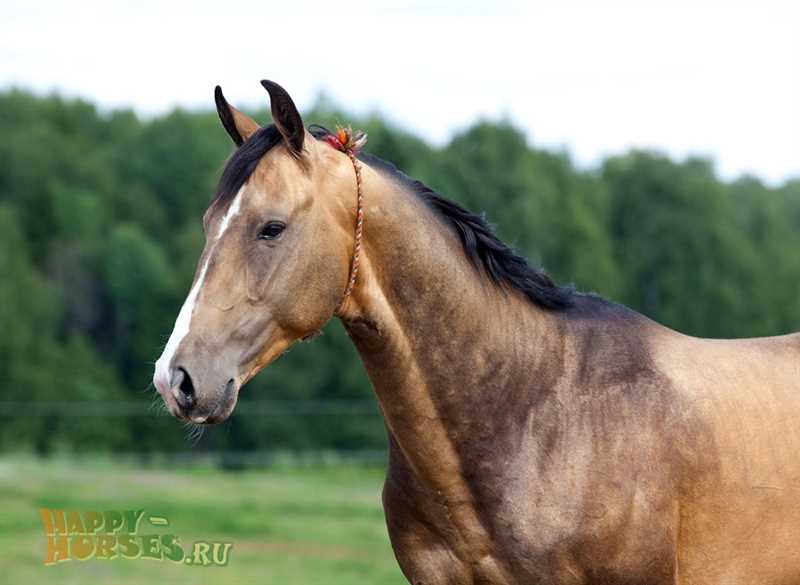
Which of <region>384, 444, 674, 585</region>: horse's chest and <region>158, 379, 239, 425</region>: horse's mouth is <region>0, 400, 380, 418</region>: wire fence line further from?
<region>158, 379, 239, 425</region>: horse's mouth

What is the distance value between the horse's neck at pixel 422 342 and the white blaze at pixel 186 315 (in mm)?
504

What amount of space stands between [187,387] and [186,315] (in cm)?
24

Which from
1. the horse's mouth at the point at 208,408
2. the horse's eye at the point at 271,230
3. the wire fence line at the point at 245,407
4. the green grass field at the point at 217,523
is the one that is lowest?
the wire fence line at the point at 245,407

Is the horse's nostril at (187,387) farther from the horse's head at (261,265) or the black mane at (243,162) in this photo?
the black mane at (243,162)

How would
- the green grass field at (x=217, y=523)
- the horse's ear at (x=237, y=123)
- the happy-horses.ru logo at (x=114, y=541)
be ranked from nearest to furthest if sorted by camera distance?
the horse's ear at (x=237, y=123), the happy-horses.ru logo at (x=114, y=541), the green grass field at (x=217, y=523)

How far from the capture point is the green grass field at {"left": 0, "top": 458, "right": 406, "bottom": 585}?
11352 millimetres

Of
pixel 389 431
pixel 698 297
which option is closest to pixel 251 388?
pixel 698 297

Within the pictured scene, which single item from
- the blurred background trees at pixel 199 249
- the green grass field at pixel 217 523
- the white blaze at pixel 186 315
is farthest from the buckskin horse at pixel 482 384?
the blurred background trees at pixel 199 249

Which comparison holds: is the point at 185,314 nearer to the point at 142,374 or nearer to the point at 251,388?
the point at 251,388

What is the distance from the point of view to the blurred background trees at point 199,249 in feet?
147

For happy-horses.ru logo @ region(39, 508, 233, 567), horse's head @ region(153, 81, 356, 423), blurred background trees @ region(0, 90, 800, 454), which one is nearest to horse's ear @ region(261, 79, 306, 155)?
horse's head @ region(153, 81, 356, 423)

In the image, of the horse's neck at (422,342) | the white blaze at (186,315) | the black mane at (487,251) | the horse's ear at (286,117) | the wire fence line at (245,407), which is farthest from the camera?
the wire fence line at (245,407)

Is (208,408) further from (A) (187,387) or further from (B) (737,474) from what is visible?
(B) (737,474)

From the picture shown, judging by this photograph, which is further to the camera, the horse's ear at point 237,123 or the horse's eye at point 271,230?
the horse's ear at point 237,123
